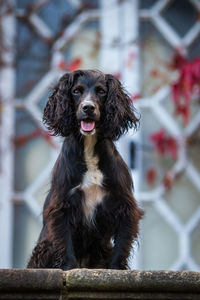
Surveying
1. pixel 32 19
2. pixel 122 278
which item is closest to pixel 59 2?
pixel 32 19

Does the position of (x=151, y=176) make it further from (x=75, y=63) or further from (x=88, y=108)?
(x=88, y=108)

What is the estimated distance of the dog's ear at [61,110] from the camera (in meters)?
3.92

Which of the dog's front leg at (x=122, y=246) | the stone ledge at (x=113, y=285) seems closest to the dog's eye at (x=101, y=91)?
the dog's front leg at (x=122, y=246)

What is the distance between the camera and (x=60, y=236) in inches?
150

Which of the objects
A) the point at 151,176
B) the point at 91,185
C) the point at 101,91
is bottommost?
the point at 91,185

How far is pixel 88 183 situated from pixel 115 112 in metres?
0.36

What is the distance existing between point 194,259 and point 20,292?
3.46 m

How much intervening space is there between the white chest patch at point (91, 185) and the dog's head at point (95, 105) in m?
0.11

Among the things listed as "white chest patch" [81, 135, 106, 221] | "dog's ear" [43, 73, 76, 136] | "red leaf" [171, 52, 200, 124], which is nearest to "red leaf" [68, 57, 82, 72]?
"red leaf" [171, 52, 200, 124]

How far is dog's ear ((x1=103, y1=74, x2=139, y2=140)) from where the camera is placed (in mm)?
3900

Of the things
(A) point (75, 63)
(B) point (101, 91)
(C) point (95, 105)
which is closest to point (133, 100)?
(A) point (75, 63)

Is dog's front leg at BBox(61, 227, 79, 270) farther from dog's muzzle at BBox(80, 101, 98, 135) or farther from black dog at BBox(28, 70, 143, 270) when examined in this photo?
dog's muzzle at BBox(80, 101, 98, 135)

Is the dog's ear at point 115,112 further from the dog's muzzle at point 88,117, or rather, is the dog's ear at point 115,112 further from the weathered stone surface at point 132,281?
the weathered stone surface at point 132,281

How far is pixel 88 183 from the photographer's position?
3836 mm
